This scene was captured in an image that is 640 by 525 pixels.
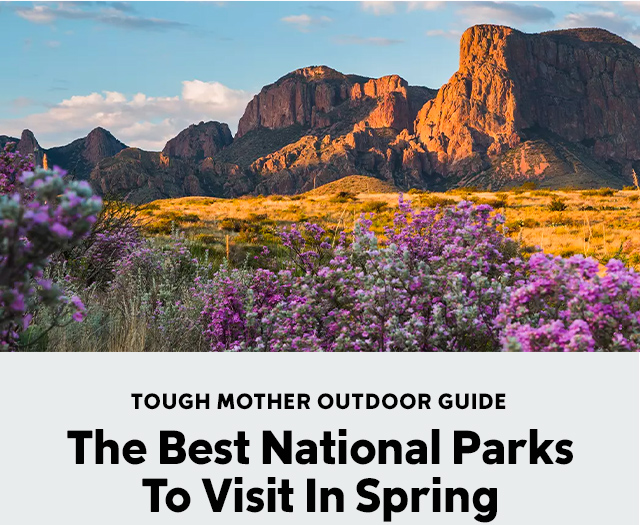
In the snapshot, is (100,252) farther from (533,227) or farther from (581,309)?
(533,227)

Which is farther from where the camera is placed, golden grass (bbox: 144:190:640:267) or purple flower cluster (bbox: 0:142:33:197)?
golden grass (bbox: 144:190:640:267)

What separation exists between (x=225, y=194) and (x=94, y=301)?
17584 centimetres

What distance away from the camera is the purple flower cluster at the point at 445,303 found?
11.5 ft

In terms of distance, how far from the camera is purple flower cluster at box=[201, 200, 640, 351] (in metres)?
3.50

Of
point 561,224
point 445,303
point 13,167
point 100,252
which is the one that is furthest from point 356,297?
point 561,224

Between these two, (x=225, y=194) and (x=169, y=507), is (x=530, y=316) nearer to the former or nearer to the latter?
(x=169, y=507)

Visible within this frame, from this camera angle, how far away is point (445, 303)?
4.68m

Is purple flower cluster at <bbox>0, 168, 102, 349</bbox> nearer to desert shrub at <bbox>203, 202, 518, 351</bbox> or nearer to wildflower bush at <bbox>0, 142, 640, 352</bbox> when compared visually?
wildflower bush at <bbox>0, 142, 640, 352</bbox>

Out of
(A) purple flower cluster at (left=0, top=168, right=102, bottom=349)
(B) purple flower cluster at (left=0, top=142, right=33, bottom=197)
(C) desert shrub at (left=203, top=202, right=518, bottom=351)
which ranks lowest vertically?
(C) desert shrub at (left=203, top=202, right=518, bottom=351)

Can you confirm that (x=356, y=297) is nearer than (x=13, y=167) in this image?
Yes

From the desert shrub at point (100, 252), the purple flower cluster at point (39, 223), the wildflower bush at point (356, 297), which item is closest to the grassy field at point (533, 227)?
the desert shrub at point (100, 252)

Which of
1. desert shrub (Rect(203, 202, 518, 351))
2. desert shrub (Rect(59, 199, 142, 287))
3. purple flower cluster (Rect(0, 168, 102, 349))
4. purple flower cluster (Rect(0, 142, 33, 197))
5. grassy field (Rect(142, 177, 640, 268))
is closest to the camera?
purple flower cluster (Rect(0, 168, 102, 349))

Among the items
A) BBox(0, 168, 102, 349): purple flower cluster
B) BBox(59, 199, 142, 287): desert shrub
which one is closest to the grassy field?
BBox(59, 199, 142, 287): desert shrub

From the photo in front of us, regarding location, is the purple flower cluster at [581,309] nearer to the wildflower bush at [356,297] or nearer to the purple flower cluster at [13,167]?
the wildflower bush at [356,297]
